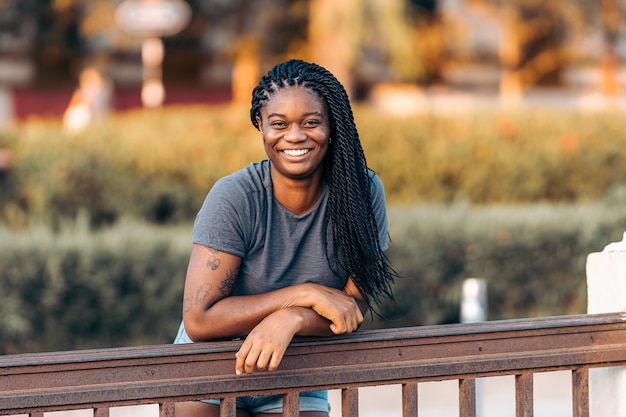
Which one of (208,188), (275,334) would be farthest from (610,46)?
(275,334)

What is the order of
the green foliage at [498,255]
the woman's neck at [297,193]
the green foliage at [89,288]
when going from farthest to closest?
the green foliage at [498,255] → the green foliage at [89,288] → the woman's neck at [297,193]

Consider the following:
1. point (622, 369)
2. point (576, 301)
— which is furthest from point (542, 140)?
point (622, 369)

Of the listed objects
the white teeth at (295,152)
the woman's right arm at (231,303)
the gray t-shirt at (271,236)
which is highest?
the white teeth at (295,152)

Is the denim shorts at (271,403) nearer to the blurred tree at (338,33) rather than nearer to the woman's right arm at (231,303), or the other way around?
the woman's right arm at (231,303)

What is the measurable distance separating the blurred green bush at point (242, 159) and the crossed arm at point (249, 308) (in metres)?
5.50

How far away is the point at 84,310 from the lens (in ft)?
22.0

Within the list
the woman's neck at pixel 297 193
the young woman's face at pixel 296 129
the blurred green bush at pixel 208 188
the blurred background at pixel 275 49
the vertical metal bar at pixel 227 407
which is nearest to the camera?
the vertical metal bar at pixel 227 407

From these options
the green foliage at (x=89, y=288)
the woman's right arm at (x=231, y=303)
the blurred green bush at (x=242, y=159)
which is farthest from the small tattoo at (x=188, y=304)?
the blurred green bush at (x=242, y=159)

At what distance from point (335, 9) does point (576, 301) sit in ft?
17.0

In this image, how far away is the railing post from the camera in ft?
8.93

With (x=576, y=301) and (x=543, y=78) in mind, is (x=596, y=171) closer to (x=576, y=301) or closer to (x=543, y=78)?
(x=576, y=301)

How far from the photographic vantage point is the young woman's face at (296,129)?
272cm

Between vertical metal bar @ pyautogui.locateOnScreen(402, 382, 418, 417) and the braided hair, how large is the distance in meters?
0.35

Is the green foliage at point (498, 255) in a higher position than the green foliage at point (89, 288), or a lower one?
higher
